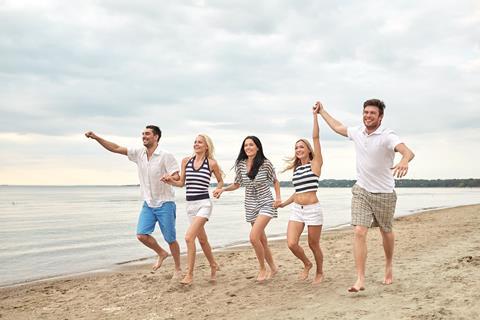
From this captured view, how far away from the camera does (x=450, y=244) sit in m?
9.49

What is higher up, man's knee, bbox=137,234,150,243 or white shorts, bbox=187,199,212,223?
white shorts, bbox=187,199,212,223

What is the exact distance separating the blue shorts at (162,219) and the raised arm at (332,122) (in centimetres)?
262

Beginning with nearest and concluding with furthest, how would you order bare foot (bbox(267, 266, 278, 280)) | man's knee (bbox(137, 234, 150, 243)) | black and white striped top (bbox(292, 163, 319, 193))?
black and white striped top (bbox(292, 163, 319, 193)) < bare foot (bbox(267, 266, 278, 280)) < man's knee (bbox(137, 234, 150, 243))

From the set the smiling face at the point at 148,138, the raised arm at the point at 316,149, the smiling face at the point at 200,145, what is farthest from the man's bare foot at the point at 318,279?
the smiling face at the point at 148,138

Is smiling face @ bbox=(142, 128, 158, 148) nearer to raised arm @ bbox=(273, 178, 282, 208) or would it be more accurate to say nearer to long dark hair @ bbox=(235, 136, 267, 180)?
long dark hair @ bbox=(235, 136, 267, 180)

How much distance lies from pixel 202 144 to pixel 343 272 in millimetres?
2834

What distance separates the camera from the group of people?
5562 millimetres

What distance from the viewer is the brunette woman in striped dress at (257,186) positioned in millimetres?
6754

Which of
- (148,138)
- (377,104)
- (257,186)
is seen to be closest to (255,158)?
(257,186)

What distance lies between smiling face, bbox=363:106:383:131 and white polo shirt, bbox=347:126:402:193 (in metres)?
0.08

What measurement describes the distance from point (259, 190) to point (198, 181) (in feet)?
2.84

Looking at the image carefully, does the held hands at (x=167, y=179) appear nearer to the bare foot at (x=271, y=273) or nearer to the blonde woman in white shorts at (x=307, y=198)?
the blonde woman in white shorts at (x=307, y=198)

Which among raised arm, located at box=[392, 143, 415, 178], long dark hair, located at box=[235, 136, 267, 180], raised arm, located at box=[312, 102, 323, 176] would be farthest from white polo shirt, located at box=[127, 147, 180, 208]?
raised arm, located at box=[392, 143, 415, 178]

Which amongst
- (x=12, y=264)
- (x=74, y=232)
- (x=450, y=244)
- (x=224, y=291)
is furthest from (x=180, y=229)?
(x=224, y=291)
